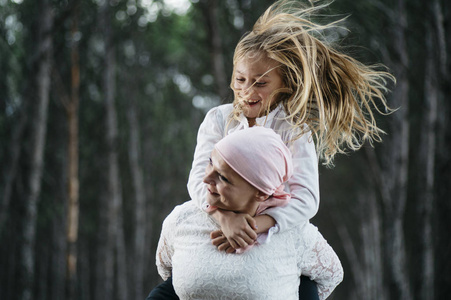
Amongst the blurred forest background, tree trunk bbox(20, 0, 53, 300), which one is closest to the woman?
the blurred forest background

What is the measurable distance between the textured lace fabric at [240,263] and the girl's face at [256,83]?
1.75 feet

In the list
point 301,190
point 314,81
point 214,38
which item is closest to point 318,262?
point 301,190

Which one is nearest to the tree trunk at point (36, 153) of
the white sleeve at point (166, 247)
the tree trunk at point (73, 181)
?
the tree trunk at point (73, 181)

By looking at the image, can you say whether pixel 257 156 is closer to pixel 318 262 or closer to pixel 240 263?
pixel 240 263

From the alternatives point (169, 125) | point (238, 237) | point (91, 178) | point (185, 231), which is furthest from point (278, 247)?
point (169, 125)

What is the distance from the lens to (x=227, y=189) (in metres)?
2.07

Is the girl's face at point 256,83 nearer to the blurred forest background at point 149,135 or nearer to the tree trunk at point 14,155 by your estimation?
the blurred forest background at point 149,135

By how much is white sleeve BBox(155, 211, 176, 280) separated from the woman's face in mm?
313

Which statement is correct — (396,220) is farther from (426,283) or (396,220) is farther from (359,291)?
(359,291)

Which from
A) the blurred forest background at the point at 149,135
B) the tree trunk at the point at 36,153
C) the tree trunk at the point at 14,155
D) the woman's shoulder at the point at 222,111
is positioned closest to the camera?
the woman's shoulder at the point at 222,111

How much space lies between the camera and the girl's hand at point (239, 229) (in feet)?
6.68

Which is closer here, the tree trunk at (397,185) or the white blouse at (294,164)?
the white blouse at (294,164)

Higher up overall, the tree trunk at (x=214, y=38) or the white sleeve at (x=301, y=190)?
the tree trunk at (x=214, y=38)

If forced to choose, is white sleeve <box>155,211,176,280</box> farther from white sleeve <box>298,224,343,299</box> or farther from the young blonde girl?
white sleeve <box>298,224,343,299</box>
